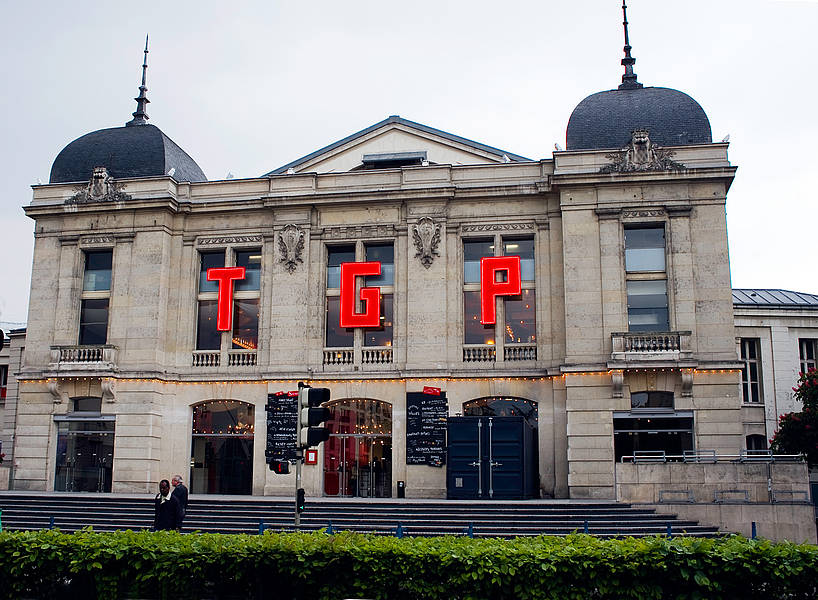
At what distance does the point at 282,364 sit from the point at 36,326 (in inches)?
432

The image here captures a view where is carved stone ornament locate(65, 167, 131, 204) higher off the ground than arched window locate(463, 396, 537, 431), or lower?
higher

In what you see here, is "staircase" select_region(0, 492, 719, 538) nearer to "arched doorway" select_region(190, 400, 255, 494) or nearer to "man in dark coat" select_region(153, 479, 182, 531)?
"arched doorway" select_region(190, 400, 255, 494)

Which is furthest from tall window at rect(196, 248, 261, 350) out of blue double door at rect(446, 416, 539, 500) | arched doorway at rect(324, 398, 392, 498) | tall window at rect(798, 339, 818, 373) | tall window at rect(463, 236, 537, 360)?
tall window at rect(798, 339, 818, 373)

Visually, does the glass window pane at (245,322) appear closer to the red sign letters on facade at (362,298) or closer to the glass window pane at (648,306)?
the red sign letters on facade at (362,298)

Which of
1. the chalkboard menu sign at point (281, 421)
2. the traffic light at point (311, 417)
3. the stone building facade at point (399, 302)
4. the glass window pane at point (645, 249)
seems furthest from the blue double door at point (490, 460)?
the traffic light at point (311, 417)

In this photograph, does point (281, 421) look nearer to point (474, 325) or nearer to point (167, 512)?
point (474, 325)

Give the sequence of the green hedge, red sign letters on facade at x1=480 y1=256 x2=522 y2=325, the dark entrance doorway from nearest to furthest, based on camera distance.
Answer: the green hedge → red sign letters on facade at x1=480 y1=256 x2=522 y2=325 → the dark entrance doorway

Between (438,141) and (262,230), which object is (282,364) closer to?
(262,230)

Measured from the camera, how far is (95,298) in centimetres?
3434

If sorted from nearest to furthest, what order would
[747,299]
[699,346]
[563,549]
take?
[563,549] < [699,346] < [747,299]

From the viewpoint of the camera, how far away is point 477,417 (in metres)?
29.6

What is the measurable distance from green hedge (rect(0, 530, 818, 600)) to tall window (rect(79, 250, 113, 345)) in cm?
2246

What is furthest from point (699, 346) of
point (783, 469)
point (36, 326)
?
point (36, 326)

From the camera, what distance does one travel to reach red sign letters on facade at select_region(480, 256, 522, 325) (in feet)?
104
